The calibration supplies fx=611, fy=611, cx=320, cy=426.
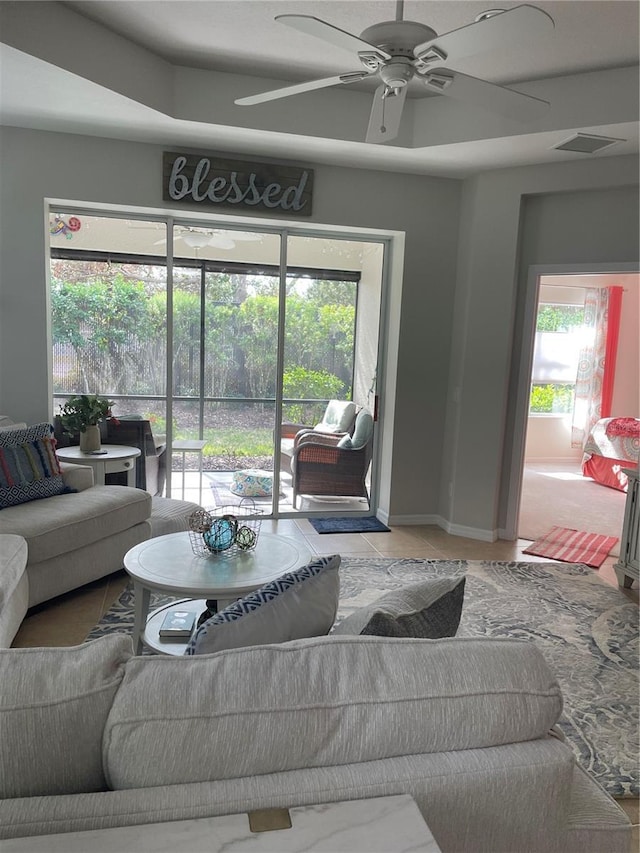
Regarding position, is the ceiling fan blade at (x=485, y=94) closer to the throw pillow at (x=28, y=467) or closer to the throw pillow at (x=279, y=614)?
the throw pillow at (x=279, y=614)

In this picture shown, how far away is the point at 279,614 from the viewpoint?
1.39 m

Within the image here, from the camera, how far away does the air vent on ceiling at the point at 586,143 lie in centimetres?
384

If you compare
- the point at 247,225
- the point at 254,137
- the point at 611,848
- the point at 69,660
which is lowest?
the point at 611,848

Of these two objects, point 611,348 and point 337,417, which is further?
point 611,348

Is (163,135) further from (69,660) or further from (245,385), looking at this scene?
(69,660)

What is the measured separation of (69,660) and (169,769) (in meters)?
0.25

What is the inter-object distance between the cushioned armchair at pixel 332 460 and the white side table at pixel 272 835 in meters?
4.36

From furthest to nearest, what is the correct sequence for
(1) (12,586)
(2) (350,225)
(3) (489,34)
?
(2) (350,225)
(1) (12,586)
(3) (489,34)

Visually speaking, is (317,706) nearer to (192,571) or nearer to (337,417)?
(192,571)

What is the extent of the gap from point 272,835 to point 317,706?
0.21 metres

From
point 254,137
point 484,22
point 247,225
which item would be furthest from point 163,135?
point 484,22

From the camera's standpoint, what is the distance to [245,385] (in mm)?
5035

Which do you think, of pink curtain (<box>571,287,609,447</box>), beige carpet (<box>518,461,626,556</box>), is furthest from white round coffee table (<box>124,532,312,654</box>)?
pink curtain (<box>571,287,609,447</box>)

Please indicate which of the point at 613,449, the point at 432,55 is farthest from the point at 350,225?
the point at 613,449
